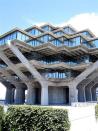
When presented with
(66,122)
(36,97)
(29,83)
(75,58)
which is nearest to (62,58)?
(75,58)

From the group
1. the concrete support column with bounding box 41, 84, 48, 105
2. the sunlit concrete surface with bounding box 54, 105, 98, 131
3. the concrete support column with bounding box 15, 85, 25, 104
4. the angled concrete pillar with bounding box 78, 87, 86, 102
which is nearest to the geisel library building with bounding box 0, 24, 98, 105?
the concrete support column with bounding box 41, 84, 48, 105

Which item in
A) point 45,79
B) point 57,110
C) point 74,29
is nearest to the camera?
point 57,110

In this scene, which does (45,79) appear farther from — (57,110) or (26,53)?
(57,110)

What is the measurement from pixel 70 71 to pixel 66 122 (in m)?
35.2

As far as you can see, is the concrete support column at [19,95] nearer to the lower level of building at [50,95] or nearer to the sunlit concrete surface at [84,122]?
the lower level of building at [50,95]

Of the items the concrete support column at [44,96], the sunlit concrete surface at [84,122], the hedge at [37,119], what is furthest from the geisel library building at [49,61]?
the hedge at [37,119]

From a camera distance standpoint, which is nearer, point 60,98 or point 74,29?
point 60,98

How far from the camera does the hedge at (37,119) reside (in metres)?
11.9

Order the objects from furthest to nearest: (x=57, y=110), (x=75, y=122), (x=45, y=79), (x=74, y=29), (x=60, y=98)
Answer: (x=74, y=29) < (x=60, y=98) < (x=45, y=79) < (x=75, y=122) < (x=57, y=110)

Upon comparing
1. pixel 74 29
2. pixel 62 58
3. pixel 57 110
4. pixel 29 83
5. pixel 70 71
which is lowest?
pixel 57 110

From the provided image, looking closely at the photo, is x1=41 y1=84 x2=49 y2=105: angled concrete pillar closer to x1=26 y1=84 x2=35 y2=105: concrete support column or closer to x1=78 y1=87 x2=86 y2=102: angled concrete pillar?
x1=26 y1=84 x2=35 y2=105: concrete support column

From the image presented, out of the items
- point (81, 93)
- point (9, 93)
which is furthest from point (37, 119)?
point (9, 93)

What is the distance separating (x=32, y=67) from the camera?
41781 mm

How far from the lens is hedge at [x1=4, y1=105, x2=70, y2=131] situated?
11875 millimetres
